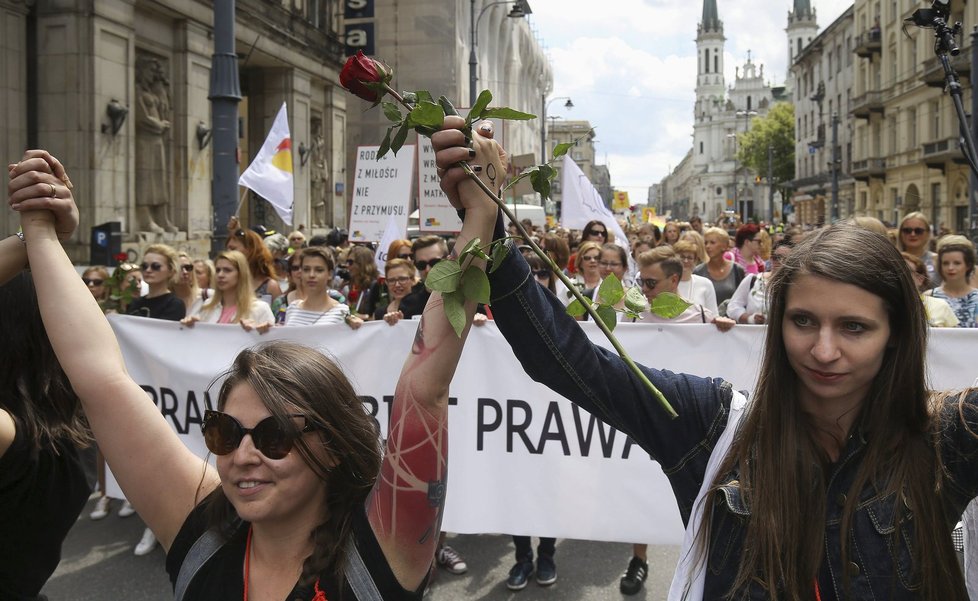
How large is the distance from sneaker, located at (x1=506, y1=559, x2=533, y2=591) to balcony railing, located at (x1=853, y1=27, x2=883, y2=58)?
2199 inches

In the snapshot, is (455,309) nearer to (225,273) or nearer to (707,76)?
(225,273)

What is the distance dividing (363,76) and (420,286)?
16.5 feet

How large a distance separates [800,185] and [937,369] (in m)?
79.7

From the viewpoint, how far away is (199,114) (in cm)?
1964

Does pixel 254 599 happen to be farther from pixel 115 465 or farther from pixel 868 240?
pixel 868 240

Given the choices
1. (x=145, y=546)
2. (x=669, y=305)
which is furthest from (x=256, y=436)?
(x=145, y=546)

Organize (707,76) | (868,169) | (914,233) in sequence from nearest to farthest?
(914,233) → (868,169) → (707,76)

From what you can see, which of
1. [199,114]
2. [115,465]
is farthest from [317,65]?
[115,465]

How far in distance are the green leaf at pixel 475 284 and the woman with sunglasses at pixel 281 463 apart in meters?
0.07

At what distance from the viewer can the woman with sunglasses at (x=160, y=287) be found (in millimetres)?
6766

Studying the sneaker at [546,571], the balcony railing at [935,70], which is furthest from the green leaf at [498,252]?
the balcony railing at [935,70]

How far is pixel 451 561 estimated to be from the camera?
540 centimetres

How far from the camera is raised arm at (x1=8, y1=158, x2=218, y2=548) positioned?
1877 mm

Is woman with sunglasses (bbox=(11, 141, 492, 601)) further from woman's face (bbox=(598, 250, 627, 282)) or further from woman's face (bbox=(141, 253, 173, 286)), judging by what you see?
woman's face (bbox=(141, 253, 173, 286))
